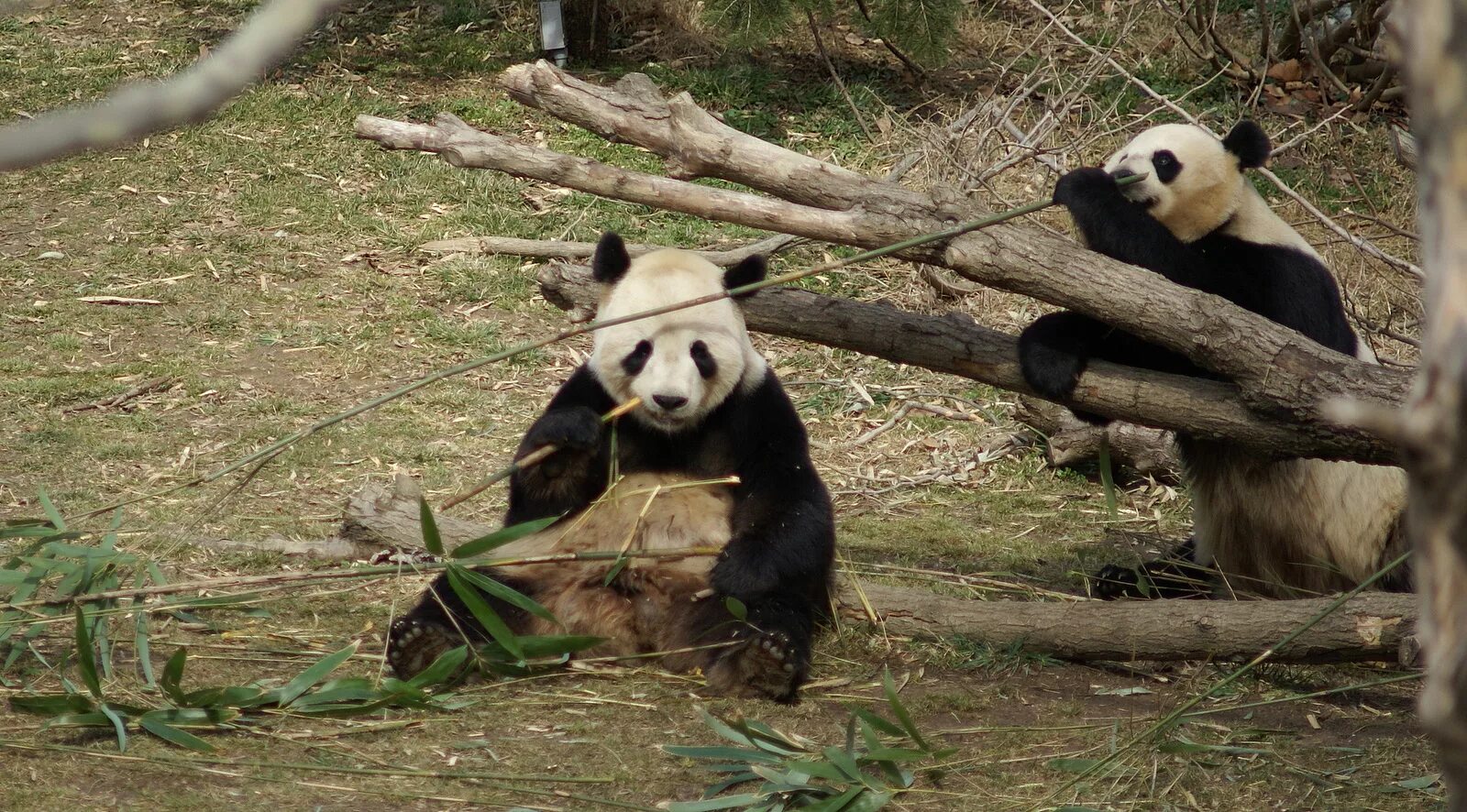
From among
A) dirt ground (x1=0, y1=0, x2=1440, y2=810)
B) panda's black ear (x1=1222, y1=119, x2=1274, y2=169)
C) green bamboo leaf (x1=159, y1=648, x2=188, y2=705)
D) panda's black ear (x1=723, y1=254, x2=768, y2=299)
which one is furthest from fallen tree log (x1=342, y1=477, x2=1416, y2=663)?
panda's black ear (x1=1222, y1=119, x2=1274, y2=169)

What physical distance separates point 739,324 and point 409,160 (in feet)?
19.0

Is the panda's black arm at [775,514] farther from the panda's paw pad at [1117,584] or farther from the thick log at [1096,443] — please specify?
the thick log at [1096,443]

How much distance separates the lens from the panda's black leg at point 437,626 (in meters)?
3.78

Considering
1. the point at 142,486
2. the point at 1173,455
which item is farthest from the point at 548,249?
the point at 1173,455

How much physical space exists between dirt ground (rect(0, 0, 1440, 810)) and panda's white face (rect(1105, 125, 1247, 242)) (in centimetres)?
137

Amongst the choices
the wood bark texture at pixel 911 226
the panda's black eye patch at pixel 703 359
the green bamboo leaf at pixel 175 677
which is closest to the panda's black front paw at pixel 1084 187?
the wood bark texture at pixel 911 226

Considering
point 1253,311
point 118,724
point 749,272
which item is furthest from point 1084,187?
point 118,724

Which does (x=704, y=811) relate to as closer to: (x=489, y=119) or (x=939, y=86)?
(x=489, y=119)

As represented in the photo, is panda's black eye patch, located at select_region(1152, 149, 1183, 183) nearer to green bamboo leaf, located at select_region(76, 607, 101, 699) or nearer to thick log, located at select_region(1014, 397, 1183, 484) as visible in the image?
thick log, located at select_region(1014, 397, 1183, 484)

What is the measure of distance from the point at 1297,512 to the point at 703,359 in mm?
2110

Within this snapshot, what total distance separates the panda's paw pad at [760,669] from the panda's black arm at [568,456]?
0.74 metres

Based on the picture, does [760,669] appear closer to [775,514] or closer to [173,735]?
[775,514]

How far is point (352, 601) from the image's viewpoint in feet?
15.2

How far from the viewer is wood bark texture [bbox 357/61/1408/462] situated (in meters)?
3.52
